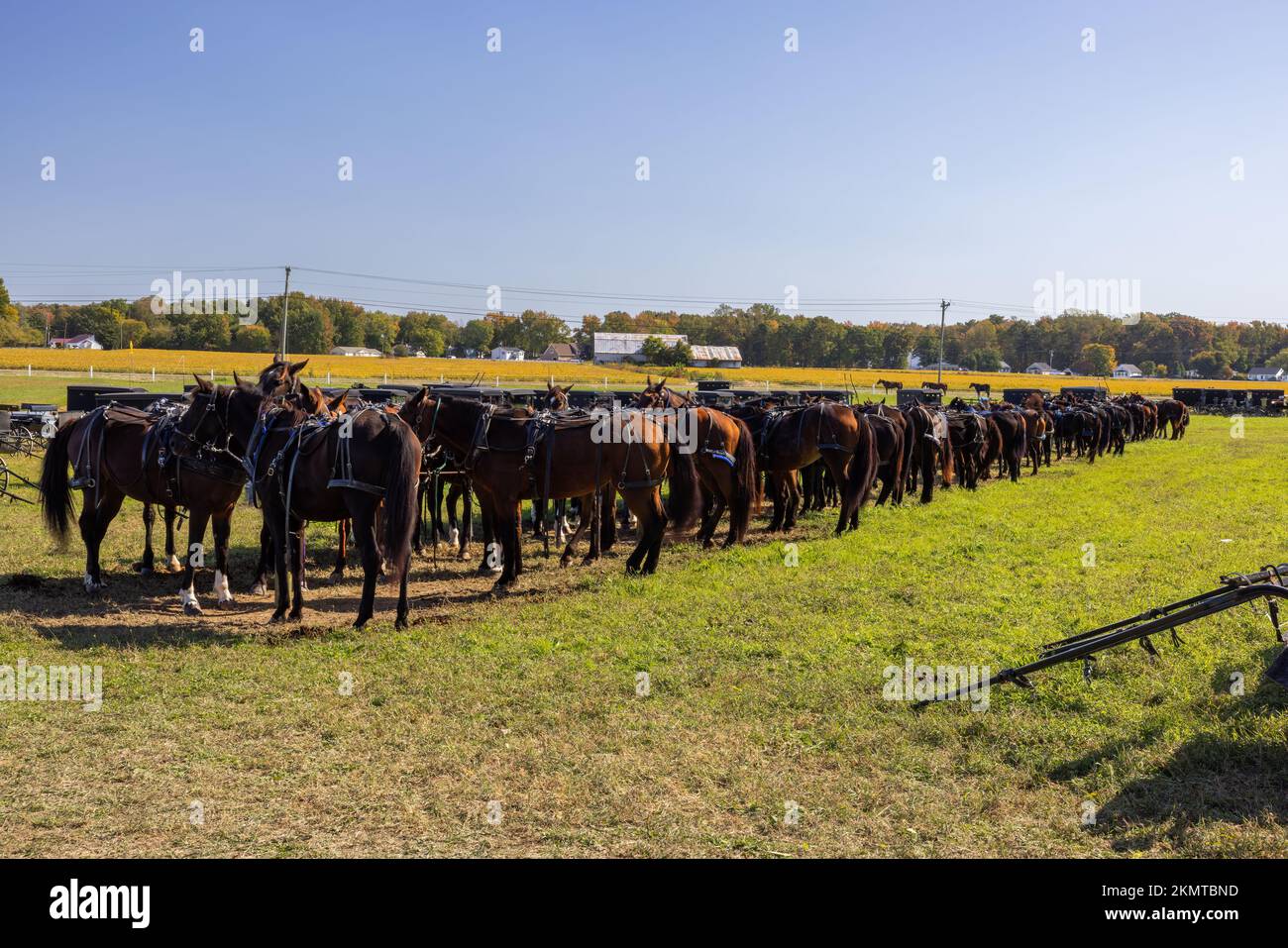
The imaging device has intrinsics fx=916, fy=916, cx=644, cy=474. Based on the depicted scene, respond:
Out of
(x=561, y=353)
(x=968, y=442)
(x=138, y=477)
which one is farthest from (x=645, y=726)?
(x=561, y=353)

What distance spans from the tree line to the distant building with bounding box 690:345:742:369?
5444 millimetres

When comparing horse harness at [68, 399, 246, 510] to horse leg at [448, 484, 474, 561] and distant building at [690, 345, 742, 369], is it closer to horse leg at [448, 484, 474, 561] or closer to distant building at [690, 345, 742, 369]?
horse leg at [448, 484, 474, 561]

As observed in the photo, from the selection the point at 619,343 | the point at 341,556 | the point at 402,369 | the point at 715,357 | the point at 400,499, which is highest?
the point at 619,343

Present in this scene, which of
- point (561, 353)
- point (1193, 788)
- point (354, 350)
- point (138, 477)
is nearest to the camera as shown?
point (1193, 788)

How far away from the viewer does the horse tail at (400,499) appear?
26.9 feet

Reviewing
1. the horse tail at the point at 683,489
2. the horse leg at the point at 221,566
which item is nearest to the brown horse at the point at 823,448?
the horse tail at the point at 683,489

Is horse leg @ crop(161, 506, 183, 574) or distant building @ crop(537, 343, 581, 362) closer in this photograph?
horse leg @ crop(161, 506, 183, 574)

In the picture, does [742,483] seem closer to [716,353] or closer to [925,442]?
[925,442]

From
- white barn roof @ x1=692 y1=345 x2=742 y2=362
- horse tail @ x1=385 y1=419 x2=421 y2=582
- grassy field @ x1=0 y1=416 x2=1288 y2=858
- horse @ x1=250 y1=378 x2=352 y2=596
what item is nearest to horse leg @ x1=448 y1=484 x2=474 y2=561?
grassy field @ x1=0 y1=416 x2=1288 y2=858

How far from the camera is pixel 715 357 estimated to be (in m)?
97.0

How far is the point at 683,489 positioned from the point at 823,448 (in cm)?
383

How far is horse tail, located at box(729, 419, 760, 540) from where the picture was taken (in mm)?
12664

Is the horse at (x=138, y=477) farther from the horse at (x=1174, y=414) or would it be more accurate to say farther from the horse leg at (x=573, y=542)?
the horse at (x=1174, y=414)

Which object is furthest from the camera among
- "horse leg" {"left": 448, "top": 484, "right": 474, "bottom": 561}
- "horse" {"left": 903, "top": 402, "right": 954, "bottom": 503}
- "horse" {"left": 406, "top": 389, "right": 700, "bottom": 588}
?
"horse" {"left": 903, "top": 402, "right": 954, "bottom": 503}
